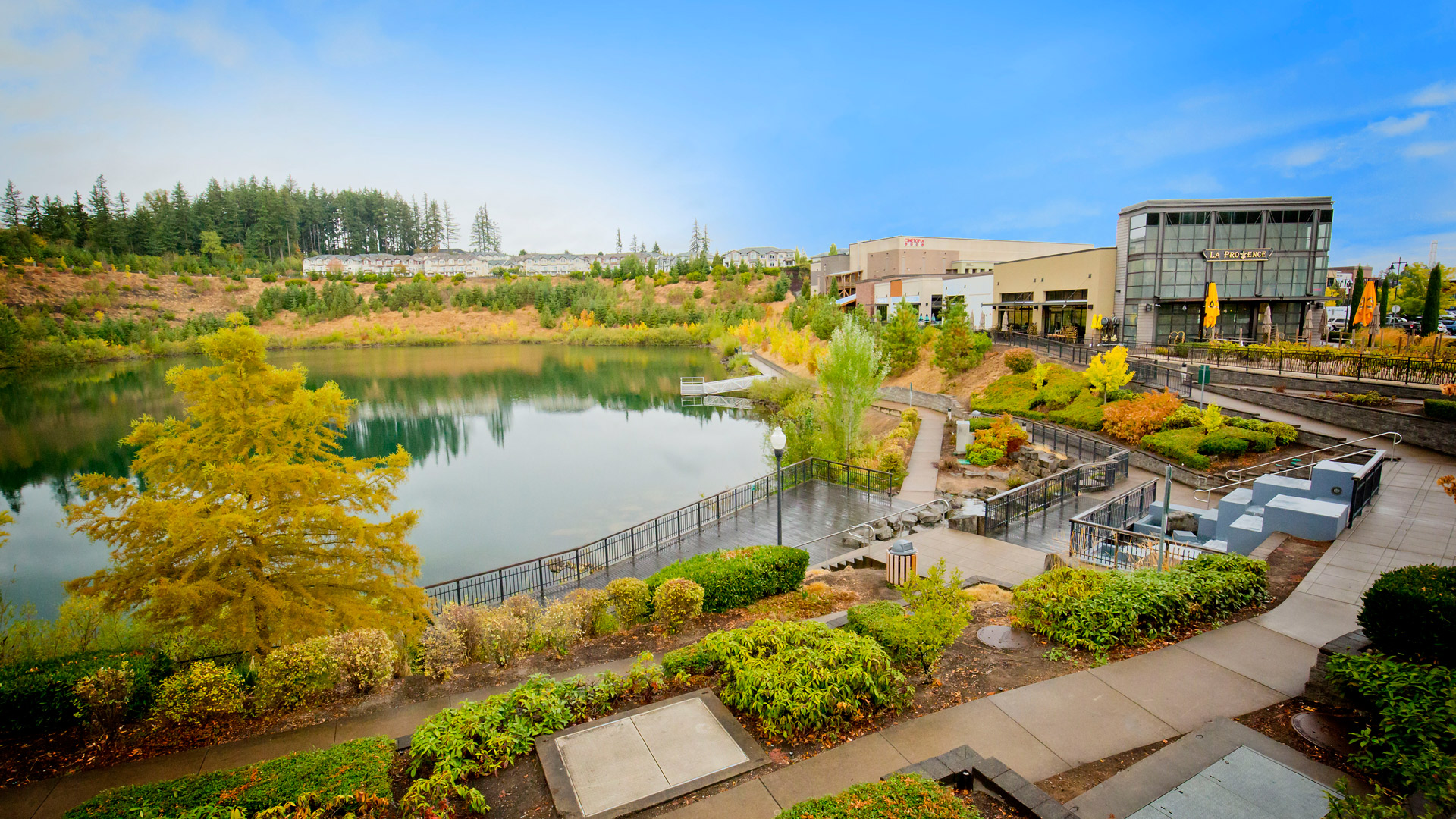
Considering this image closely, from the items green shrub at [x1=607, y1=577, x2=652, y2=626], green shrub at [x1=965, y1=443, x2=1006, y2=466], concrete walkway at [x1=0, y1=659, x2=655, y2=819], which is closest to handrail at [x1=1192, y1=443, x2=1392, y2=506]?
green shrub at [x1=965, y1=443, x2=1006, y2=466]

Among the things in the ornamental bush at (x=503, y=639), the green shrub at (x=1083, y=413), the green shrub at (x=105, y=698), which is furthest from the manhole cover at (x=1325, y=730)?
the green shrub at (x=1083, y=413)

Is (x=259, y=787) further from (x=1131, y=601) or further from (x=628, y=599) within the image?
(x=1131, y=601)

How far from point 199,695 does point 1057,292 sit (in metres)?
47.6

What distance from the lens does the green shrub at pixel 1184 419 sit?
19.8m

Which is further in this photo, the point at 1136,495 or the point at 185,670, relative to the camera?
the point at 1136,495

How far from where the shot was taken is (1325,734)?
525 cm

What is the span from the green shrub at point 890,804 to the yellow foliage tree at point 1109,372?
25177 mm

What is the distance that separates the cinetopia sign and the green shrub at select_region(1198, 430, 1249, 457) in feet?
80.4

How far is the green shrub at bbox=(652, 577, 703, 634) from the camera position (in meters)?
8.88

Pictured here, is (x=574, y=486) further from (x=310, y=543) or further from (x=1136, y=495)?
(x=1136, y=495)

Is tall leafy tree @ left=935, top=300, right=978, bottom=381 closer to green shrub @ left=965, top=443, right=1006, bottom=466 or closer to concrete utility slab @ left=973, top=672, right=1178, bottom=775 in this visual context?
green shrub @ left=965, top=443, right=1006, bottom=466

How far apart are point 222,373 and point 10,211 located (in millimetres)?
133607

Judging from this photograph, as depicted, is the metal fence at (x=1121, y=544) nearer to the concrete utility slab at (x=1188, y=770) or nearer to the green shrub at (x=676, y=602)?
the concrete utility slab at (x=1188, y=770)

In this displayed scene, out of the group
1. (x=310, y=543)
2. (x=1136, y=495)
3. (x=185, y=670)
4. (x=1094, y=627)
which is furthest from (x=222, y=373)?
(x=1136, y=495)
